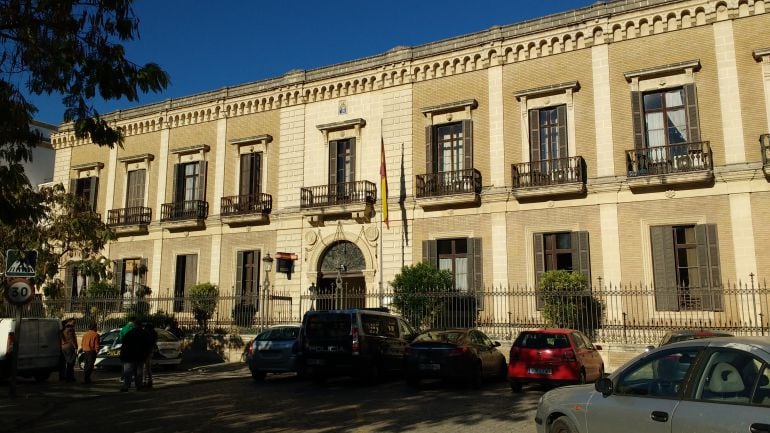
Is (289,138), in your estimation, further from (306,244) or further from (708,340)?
(708,340)

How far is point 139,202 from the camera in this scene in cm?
3058

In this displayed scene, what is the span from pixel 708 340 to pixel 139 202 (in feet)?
95.1

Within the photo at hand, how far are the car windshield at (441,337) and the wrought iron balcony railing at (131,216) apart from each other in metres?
19.1

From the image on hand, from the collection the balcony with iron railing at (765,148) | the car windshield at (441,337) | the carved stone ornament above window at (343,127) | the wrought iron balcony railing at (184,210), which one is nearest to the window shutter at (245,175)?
the wrought iron balcony railing at (184,210)

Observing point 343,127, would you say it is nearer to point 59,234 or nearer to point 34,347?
point 59,234

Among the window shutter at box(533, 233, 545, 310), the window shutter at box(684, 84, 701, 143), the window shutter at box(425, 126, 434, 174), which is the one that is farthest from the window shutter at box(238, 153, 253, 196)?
the window shutter at box(684, 84, 701, 143)

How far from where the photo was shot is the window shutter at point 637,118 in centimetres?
2052

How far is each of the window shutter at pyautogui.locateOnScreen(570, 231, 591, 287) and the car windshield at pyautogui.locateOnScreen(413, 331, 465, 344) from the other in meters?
7.26

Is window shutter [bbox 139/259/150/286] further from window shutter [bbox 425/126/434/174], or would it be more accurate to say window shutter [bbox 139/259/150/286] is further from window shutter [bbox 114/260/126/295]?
window shutter [bbox 425/126/434/174]

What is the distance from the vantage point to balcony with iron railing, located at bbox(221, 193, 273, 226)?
26578 mm

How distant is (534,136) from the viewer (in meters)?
22.3

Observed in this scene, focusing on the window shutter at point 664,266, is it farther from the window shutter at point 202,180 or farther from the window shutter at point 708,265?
the window shutter at point 202,180

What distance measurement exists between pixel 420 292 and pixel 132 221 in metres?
16.0

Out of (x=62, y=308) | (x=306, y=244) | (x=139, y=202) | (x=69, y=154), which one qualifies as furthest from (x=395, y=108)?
(x=69, y=154)
